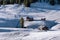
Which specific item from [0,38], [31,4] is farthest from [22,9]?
[0,38]

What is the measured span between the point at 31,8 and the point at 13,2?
9.72 ft

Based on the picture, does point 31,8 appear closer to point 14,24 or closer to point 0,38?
point 14,24

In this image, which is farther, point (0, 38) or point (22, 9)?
point (22, 9)

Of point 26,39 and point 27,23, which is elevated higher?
point 26,39

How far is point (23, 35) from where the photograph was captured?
639cm

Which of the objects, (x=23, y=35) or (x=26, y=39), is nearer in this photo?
(x=26, y=39)

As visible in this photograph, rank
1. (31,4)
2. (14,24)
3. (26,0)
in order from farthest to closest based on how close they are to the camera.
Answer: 1. (31,4)
2. (26,0)
3. (14,24)

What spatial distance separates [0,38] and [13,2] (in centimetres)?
1581

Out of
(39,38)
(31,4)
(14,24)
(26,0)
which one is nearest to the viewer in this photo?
(39,38)

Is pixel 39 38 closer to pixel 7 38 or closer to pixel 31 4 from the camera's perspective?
pixel 7 38

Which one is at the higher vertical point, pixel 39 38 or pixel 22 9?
pixel 39 38

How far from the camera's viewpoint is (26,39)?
5.86 m

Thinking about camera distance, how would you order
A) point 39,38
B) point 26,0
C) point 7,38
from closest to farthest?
point 39,38, point 7,38, point 26,0

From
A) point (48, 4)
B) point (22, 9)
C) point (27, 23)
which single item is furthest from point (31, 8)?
point (27, 23)
